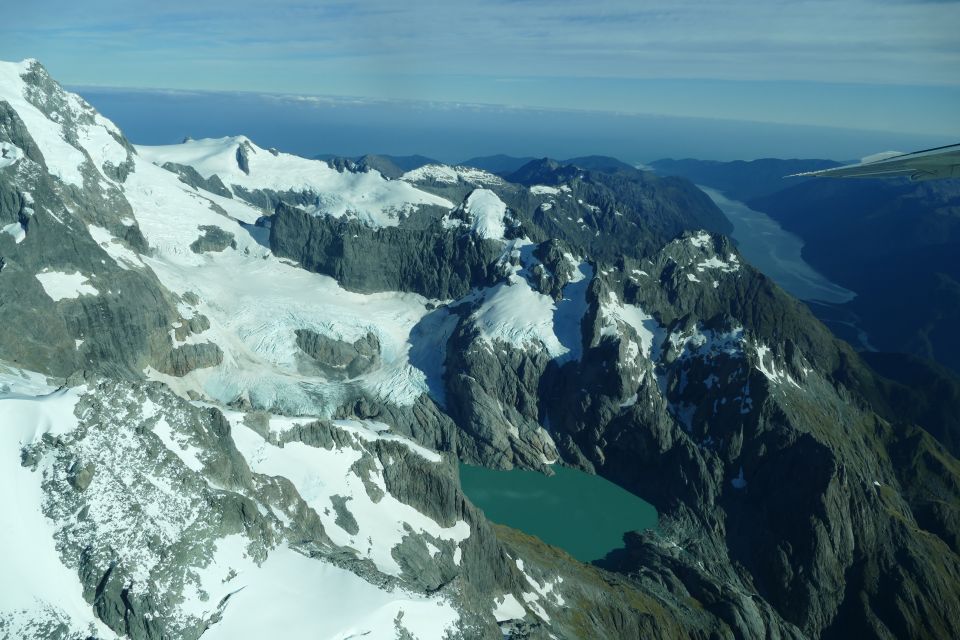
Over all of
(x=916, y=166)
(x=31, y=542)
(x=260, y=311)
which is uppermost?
(x=916, y=166)

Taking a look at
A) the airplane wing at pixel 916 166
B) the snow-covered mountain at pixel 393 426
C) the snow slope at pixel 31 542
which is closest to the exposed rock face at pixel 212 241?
the snow-covered mountain at pixel 393 426

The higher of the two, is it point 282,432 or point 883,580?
point 282,432

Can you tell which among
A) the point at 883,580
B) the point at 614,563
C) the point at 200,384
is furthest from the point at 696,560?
the point at 200,384

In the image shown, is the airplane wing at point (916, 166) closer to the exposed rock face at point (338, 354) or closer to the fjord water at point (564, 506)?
the fjord water at point (564, 506)

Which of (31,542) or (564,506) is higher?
(31,542)

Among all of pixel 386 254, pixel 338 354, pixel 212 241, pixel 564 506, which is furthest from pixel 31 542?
pixel 386 254

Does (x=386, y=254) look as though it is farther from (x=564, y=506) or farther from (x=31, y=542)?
(x=31, y=542)

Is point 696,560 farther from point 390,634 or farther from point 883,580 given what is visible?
point 390,634
